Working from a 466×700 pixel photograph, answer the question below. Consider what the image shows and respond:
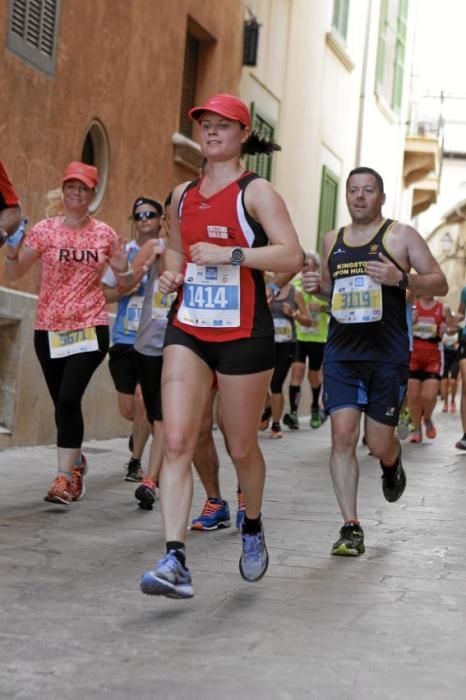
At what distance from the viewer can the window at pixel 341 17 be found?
23.2 metres

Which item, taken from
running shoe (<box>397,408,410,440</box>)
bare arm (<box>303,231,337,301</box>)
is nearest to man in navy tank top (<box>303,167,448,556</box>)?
bare arm (<box>303,231,337,301</box>)

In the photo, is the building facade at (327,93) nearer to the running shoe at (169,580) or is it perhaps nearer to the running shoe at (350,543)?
the running shoe at (350,543)

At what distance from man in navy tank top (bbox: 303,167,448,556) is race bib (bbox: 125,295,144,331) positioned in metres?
2.77

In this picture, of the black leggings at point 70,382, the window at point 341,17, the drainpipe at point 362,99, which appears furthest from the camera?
the drainpipe at point 362,99

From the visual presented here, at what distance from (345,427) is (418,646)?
2.41 metres

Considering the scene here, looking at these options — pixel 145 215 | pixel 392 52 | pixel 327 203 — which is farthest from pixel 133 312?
pixel 392 52

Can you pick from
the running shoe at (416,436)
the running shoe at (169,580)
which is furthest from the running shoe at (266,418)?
the running shoe at (169,580)

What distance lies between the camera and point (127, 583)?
19.2 ft

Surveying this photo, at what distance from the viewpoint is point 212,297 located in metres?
5.75

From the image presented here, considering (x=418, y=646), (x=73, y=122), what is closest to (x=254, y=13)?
(x=73, y=122)

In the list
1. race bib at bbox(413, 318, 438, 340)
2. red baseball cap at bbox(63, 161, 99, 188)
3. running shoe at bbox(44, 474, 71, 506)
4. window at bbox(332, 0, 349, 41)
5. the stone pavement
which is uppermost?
window at bbox(332, 0, 349, 41)

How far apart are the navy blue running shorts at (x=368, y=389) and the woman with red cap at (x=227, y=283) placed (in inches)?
56.9

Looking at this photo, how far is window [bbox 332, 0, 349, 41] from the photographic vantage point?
23.2 metres

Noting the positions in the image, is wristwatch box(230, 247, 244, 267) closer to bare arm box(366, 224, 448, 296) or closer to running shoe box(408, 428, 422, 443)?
bare arm box(366, 224, 448, 296)
